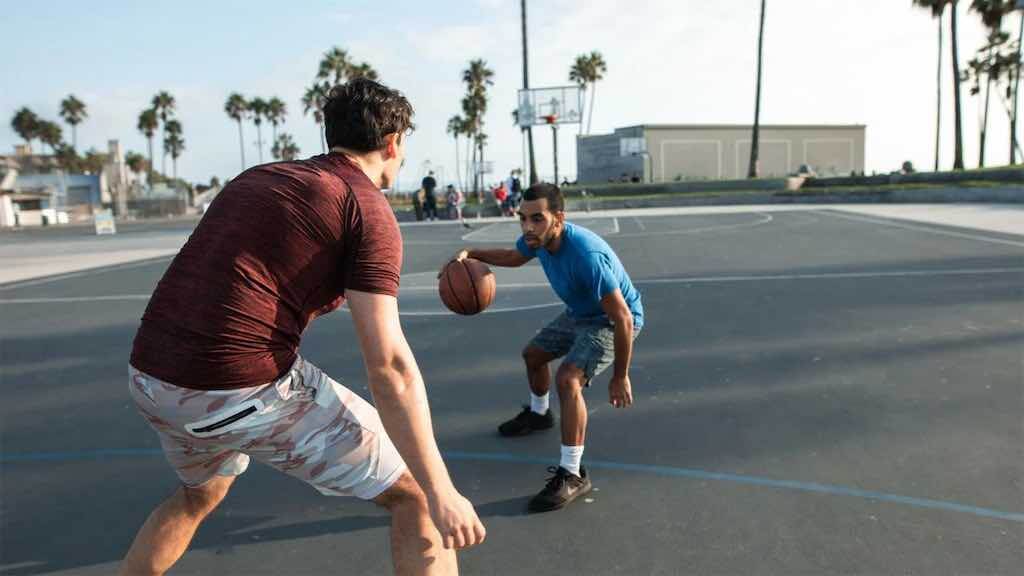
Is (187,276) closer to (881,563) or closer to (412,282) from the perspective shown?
(881,563)

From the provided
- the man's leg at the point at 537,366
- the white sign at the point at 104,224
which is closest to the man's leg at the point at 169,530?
the man's leg at the point at 537,366

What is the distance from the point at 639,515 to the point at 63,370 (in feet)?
18.9

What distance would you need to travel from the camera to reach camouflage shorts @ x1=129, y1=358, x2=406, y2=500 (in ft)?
6.75

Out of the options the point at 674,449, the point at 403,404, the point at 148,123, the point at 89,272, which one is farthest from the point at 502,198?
the point at 148,123

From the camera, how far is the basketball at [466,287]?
14.2 feet

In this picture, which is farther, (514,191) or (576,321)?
(514,191)

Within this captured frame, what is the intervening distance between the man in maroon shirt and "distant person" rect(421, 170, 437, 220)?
26.8m

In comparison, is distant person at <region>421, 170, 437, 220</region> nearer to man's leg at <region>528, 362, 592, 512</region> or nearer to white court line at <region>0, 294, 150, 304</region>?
white court line at <region>0, 294, 150, 304</region>

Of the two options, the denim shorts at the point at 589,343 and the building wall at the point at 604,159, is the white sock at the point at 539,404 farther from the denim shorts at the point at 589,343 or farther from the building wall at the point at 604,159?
the building wall at the point at 604,159

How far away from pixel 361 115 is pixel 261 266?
517 mm

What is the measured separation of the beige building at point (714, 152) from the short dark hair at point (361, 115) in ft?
190

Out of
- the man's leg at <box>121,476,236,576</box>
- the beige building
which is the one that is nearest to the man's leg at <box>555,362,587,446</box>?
the man's leg at <box>121,476,236,576</box>

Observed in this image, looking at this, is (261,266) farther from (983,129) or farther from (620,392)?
(983,129)

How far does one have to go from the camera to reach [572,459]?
3707 mm
